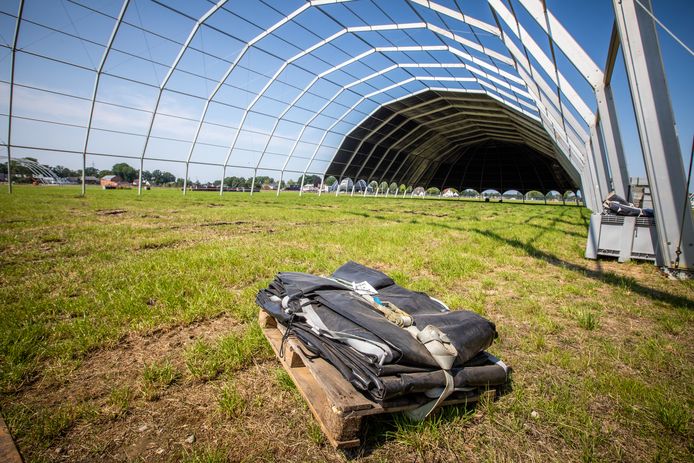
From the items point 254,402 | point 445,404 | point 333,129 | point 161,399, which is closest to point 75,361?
point 161,399

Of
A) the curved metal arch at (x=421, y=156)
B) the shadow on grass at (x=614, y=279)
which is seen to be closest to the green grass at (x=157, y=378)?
the shadow on grass at (x=614, y=279)

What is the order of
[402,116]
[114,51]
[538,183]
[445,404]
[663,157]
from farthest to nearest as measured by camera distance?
1. [538,183]
2. [402,116]
3. [114,51]
4. [663,157]
5. [445,404]

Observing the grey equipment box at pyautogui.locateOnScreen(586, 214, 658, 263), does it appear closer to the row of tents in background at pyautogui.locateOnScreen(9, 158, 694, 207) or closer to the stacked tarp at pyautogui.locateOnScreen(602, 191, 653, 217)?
the stacked tarp at pyautogui.locateOnScreen(602, 191, 653, 217)

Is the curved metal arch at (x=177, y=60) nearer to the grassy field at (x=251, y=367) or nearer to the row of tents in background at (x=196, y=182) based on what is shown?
the row of tents in background at (x=196, y=182)

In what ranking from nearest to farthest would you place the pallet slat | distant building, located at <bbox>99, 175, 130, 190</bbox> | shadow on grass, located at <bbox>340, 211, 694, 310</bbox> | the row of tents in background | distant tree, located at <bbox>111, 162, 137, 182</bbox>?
the pallet slat
shadow on grass, located at <bbox>340, 211, 694, 310</bbox>
the row of tents in background
distant building, located at <bbox>99, 175, 130, 190</bbox>
distant tree, located at <bbox>111, 162, 137, 182</bbox>

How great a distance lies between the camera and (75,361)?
2330 millimetres

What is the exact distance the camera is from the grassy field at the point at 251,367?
173cm

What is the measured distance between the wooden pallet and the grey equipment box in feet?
22.1

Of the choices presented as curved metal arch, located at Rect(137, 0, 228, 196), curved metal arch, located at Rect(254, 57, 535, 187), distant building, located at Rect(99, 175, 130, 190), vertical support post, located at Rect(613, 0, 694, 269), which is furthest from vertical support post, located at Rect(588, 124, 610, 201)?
distant building, located at Rect(99, 175, 130, 190)

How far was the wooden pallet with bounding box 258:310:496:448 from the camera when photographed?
5.07 ft

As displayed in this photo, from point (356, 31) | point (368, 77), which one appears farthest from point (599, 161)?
point (368, 77)

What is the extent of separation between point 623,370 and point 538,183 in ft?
214

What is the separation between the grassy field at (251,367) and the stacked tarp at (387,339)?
263 millimetres

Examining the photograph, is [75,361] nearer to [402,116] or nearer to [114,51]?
[114,51]
